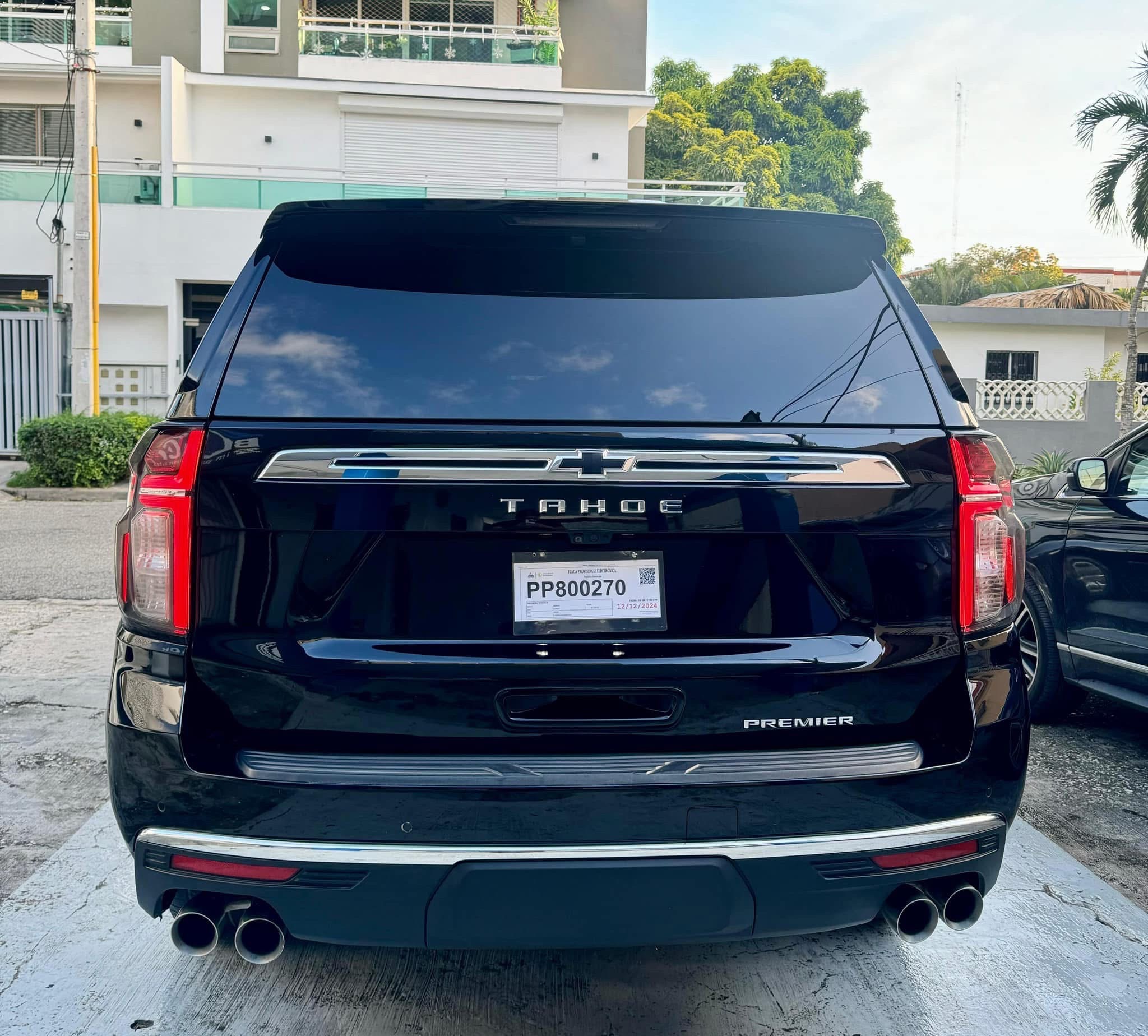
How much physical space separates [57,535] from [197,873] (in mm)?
9887

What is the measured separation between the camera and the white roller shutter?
25.1 m

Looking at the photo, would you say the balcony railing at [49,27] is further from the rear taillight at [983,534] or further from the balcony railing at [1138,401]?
the rear taillight at [983,534]

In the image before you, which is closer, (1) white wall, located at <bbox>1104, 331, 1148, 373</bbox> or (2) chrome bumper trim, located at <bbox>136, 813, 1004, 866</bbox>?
(2) chrome bumper trim, located at <bbox>136, 813, 1004, 866</bbox>

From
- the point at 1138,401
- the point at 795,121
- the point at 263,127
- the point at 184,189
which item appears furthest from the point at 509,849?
the point at 795,121

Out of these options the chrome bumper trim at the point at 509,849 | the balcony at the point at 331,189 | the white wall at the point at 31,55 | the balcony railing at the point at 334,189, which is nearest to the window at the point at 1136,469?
the chrome bumper trim at the point at 509,849

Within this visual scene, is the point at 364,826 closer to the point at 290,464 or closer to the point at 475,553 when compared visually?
the point at 475,553

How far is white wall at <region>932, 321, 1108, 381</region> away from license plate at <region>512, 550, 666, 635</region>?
2188cm

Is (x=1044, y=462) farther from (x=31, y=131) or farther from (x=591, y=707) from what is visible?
(x=31, y=131)

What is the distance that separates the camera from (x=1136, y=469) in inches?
186

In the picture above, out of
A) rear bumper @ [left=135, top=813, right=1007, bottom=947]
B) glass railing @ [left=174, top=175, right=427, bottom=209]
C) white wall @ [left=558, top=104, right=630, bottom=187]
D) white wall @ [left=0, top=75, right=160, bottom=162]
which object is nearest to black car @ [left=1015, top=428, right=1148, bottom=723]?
rear bumper @ [left=135, top=813, right=1007, bottom=947]

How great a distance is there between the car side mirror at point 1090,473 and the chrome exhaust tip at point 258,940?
3.71 m

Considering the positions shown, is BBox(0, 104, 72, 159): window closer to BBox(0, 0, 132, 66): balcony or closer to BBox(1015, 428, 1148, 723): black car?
BBox(0, 0, 132, 66): balcony

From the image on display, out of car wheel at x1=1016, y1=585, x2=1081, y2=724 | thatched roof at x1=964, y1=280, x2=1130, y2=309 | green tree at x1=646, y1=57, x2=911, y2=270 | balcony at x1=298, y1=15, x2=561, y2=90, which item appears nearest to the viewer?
car wheel at x1=1016, y1=585, x2=1081, y2=724

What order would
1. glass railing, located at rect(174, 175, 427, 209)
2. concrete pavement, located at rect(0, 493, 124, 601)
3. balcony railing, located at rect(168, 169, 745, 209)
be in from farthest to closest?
glass railing, located at rect(174, 175, 427, 209)
balcony railing, located at rect(168, 169, 745, 209)
concrete pavement, located at rect(0, 493, 124, 601)
